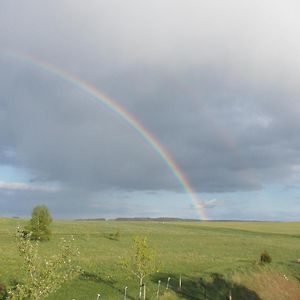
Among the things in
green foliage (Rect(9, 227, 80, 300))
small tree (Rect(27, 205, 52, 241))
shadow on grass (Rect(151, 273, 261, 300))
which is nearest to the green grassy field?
shadow on grass (Rect(151, 273, 261, 300))

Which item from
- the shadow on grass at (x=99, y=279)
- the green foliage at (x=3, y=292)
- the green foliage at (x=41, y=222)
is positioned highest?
the green foliage at (x=41, y=222)

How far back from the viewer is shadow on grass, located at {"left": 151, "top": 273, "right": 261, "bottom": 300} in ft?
164

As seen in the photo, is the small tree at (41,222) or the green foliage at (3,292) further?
the small tree at (41,222)

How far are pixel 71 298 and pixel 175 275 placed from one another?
19.8 m

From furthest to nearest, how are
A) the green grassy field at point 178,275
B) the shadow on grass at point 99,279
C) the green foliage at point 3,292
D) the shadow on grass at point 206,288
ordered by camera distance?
the shadow on grass at point 206,288
the shadow on grass at point 99,279
the green grassy field at point 178,275
the green foliage at point 3,292

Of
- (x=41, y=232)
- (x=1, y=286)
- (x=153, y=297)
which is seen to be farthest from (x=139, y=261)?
(x=41, y=232)

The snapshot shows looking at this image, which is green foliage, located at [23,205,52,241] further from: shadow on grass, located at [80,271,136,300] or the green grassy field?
shadow on grass, located at [80,271,136,300]

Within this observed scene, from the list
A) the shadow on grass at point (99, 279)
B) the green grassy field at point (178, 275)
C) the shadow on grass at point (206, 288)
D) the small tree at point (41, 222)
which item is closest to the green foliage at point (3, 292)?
the green grassy field at point (178, 275)

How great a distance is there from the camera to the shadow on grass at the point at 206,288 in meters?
50.0

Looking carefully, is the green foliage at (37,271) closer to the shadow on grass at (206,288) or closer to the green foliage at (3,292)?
the green foliage at (3,292)

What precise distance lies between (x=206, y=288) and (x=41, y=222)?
43420mm

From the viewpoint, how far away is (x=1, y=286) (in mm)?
40719

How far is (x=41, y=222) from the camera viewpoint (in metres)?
88.5

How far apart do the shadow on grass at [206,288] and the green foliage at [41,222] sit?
34.2 metres
